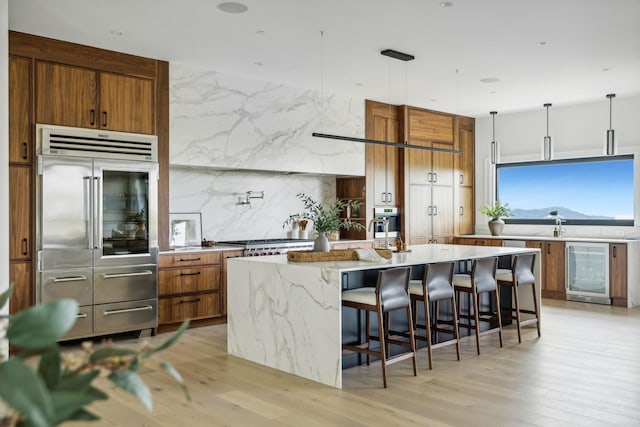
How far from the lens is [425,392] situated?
379 centimetres

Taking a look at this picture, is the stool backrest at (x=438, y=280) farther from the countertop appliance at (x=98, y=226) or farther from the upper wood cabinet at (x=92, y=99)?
the upper wood cabinet at (x=92, y=99)

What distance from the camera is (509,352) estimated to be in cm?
487

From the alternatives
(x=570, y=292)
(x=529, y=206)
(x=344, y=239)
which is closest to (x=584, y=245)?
(x=570, y=292)

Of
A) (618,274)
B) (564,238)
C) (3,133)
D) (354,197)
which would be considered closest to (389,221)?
(354,197)

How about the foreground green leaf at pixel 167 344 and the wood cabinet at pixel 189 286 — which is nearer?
the foreground green leaf at pixel 167 344

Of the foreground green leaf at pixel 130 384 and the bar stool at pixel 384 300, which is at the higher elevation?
the foreground green leaf at pixel 130 384

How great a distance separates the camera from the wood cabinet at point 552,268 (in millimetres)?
7789

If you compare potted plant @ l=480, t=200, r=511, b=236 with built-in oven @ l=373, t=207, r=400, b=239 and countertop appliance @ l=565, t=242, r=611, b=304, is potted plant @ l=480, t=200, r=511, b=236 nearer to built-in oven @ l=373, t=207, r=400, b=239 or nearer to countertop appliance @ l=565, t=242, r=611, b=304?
countertop appliance @ l=565, t=242, r=611, b=304

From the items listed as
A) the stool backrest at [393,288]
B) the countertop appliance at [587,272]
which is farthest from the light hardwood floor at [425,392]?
the countertop appliance at [587,272]

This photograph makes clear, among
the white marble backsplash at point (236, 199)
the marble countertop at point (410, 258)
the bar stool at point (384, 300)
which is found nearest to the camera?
the bar stool at point (384, 300)

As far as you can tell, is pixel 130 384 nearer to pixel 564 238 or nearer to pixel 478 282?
pixel 478 282

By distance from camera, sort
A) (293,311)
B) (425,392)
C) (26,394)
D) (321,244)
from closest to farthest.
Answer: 1. (26,394)
2. (425,392)
3. (293,311)
4. (321,244)

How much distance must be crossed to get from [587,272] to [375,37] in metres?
4.54

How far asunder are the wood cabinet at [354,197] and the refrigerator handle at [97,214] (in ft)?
11.6
